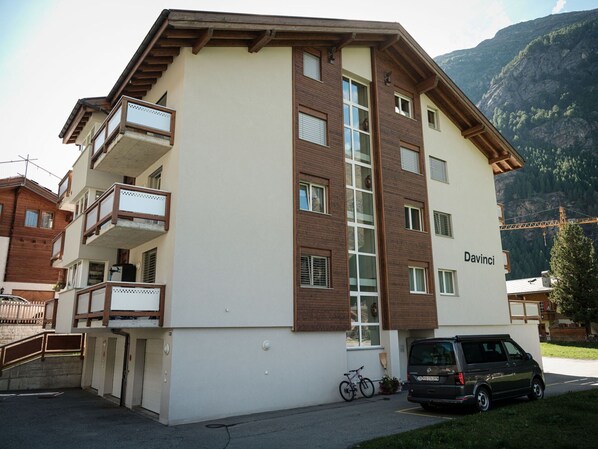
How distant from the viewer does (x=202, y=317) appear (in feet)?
46.3

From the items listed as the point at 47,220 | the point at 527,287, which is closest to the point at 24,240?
the point at 47,220

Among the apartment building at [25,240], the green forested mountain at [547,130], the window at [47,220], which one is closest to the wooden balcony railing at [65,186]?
the apartment building at [25,240]

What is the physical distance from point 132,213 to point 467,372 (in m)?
10.7

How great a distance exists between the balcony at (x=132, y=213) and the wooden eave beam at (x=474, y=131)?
1730 centimetres

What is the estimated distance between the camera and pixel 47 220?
33719 millimetres

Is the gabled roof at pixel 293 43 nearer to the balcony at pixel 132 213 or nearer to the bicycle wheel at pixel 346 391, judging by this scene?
the balcony at pixel 132 213

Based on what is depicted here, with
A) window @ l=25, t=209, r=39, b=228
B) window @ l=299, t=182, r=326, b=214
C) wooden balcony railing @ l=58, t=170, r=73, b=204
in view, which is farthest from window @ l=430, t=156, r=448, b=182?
window @ l=25, t=209, r=39, b=228

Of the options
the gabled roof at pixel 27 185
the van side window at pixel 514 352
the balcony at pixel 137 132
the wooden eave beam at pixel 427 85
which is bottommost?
the van side window at pixel 514 352

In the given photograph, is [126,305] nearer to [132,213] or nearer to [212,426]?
[132,213]

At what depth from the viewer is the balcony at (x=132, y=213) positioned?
14070mm

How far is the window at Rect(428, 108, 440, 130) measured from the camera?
24.2m

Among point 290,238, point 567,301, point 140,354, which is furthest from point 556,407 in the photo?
point 567,301

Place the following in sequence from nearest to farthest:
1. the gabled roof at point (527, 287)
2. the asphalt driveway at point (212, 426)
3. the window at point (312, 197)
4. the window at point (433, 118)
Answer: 1. the asphalt driveway at point (212, 426)
2. the window at point (312, 197)
3. the window at point (433, 118)
4. the gabled roof at point (527, 287)

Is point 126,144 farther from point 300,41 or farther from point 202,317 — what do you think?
point 300,41
